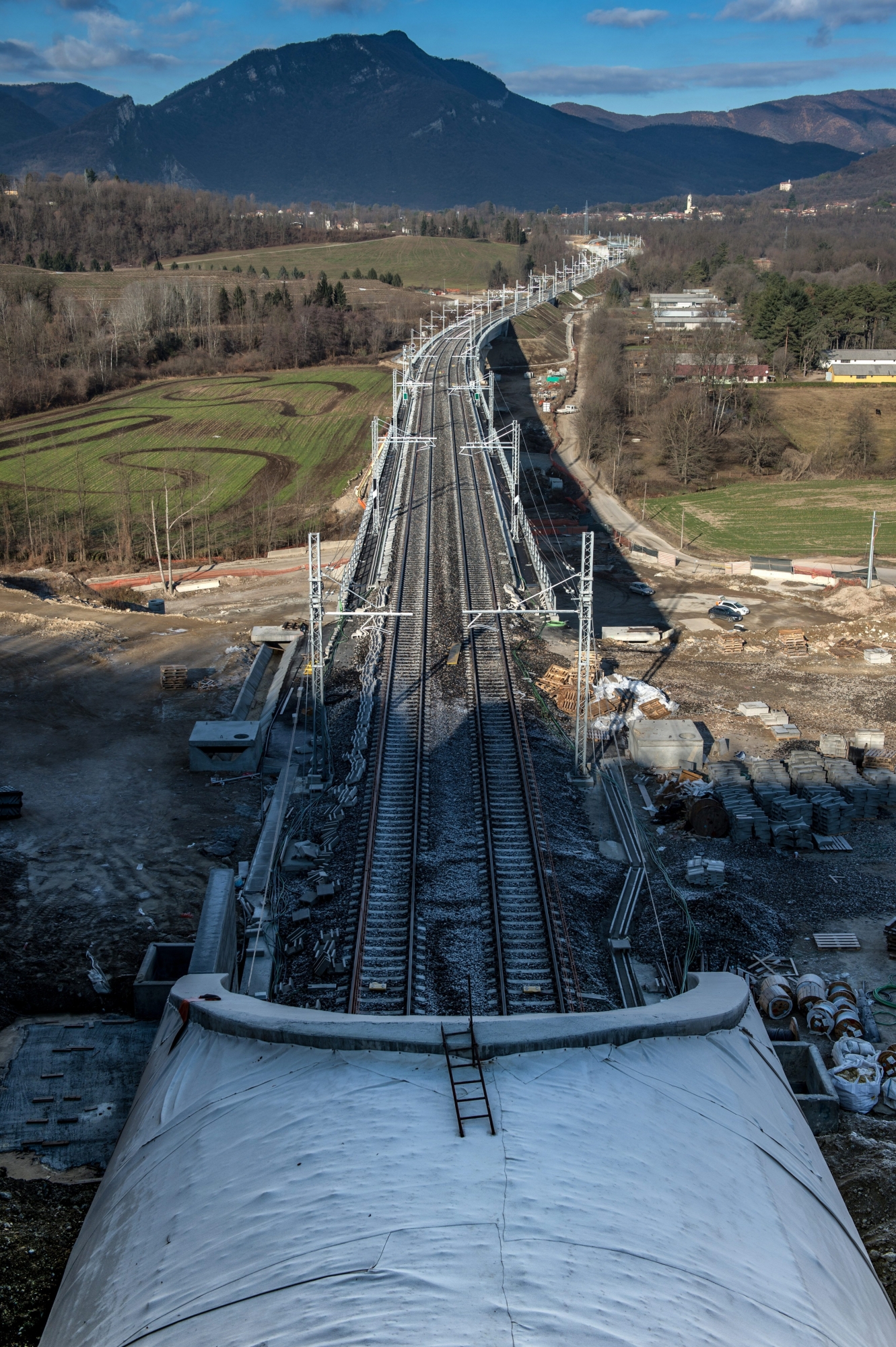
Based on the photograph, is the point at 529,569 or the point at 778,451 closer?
the point at 529,569

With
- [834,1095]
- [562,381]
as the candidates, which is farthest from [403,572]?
[562,381]

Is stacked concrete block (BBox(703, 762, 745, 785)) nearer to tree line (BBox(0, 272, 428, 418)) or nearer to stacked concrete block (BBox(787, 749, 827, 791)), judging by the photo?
stacked concrete block (BBox(787, 749, 827, 791))

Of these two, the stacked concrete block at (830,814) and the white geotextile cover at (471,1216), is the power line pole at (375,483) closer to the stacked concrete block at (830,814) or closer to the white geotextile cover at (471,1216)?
the stacked concrete block at (830,814)

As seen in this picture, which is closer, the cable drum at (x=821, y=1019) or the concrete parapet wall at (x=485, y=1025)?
the concrete parapet wall at (x=485, y=1025)

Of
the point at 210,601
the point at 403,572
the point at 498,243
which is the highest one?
the point at 498,243

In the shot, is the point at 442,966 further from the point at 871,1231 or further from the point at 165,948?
the point at 871,1231

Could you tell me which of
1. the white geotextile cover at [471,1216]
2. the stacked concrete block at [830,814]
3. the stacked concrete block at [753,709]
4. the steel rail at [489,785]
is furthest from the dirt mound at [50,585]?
the white geotextile cover at [471,1216]
